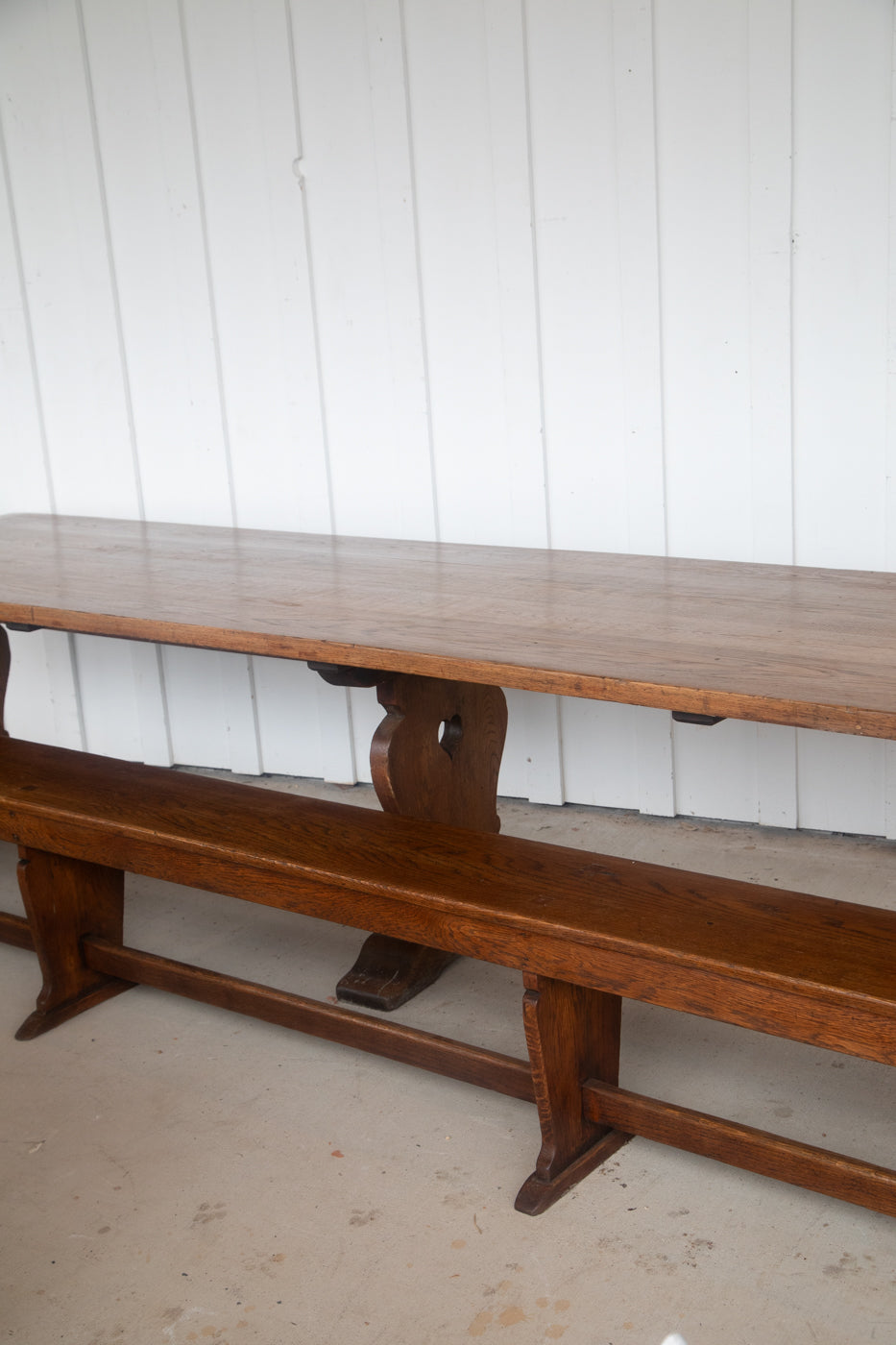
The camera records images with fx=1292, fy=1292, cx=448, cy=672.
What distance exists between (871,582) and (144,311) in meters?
2.53

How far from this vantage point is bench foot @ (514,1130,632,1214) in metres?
2.16

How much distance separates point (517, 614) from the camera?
8.07 feet

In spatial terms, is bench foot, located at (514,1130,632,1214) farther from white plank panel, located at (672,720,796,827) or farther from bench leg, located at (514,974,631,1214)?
white plank panel, located at (672,720,796,827)

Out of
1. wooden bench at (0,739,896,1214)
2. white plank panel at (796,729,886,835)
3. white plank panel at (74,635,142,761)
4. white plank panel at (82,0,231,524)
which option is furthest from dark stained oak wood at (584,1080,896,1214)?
white plank panel at (74,635,142,761)

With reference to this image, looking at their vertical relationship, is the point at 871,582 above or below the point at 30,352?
below

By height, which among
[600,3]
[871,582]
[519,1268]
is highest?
[600,3]

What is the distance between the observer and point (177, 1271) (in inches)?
81.1

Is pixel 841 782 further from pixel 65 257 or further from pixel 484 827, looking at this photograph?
pixel 65 257

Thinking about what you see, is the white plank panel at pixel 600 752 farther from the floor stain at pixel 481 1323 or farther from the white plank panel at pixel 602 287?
the floor stain at pixel 481 1323

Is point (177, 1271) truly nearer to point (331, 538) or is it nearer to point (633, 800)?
point (331, 538)

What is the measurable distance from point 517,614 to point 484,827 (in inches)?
28.5

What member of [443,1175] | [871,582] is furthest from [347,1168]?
[871,582]

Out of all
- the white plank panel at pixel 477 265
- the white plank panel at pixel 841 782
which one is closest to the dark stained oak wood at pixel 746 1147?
the white plank panel at pixel 841 782

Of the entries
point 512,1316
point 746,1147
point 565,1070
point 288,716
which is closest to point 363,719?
point 288,716
